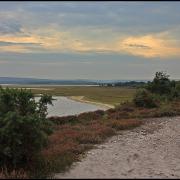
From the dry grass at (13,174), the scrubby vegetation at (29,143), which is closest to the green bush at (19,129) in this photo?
the scrubby vegetation at (29,143)

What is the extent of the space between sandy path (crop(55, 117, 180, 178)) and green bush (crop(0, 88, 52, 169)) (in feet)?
4.67

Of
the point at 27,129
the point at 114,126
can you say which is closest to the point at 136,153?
the point at 27,129

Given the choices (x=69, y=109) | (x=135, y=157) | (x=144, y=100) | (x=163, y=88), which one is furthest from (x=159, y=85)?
(x=135, y=157)

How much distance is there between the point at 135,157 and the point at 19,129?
487cm

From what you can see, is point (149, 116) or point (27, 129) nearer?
point (27, 129)

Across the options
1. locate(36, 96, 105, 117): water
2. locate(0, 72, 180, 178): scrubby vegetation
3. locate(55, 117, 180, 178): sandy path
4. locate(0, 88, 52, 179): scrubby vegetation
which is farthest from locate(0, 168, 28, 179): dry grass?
locate(36, 96, 105, 117): water

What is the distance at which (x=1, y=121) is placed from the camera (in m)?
13.8

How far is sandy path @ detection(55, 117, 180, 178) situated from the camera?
13273 mm

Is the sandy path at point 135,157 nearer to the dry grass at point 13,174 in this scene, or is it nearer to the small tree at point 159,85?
the dry grass at point 13,174

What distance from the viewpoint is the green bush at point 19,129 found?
13.3 metres

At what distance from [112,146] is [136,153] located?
5.87 feet

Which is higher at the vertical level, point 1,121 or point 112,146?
point 1,121

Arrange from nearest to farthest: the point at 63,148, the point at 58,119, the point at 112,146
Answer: the point at 63,148 → the point at 112,146 → the point at 58,119

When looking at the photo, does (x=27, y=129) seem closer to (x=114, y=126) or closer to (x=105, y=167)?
(x=105, y=167)
